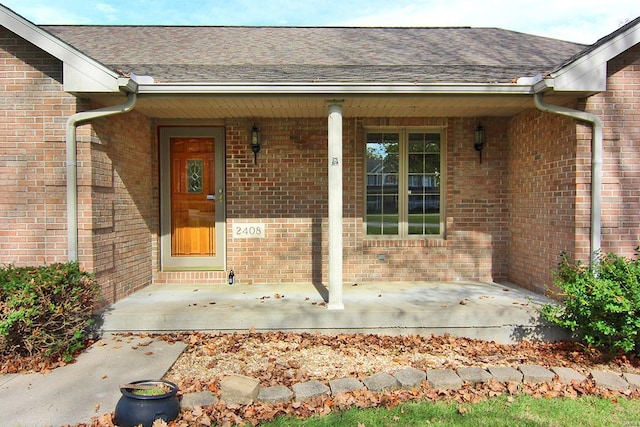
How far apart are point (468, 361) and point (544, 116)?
3450mm

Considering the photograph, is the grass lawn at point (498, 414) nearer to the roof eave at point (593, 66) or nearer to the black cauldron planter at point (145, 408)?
the black cauldron planter at point (145, 408)

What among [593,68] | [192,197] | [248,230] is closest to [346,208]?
[248,230]

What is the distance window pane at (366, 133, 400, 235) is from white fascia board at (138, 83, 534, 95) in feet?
6.02

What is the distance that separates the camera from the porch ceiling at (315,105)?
4.94 m

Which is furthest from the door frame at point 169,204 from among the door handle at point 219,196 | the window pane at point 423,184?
the window pane at point 423,184

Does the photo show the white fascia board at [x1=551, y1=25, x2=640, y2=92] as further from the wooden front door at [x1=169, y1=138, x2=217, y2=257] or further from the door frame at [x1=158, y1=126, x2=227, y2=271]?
the wooden front door at [x1=169, y1=138, x2=217, y2=257]

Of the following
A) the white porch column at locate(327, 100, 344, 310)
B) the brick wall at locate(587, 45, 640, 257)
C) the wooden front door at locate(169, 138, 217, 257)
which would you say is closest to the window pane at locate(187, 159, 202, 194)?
the wooden front door at locate(169, 138, 217, 257)

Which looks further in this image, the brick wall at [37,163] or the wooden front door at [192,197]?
the wooden front door at [192,197]

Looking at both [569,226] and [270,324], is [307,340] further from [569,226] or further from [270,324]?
[569,226]

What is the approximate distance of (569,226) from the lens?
501 cm

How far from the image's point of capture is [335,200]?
4.89 metres

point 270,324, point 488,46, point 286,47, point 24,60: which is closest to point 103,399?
point 270,324

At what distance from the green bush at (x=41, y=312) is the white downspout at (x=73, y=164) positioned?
45 cm

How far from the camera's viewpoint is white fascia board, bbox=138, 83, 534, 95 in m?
4.70
